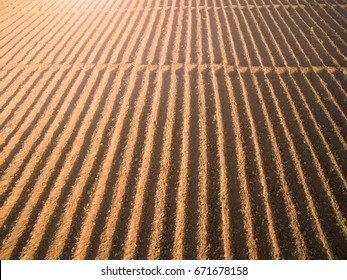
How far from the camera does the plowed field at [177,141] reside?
2848 millimetres

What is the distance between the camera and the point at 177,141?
3740 mm

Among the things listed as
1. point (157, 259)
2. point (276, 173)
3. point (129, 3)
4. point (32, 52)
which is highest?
point (129, 3)

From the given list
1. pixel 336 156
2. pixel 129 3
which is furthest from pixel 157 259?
pixel 129 3

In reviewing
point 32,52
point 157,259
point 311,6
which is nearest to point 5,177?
point 157,259

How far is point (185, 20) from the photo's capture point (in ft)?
21.6

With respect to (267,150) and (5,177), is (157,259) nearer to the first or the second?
(267,150)

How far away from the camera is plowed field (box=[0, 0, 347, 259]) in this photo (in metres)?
2.85

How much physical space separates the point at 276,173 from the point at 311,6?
5.76m

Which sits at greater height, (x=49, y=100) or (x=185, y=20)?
(x=185, y=20)
